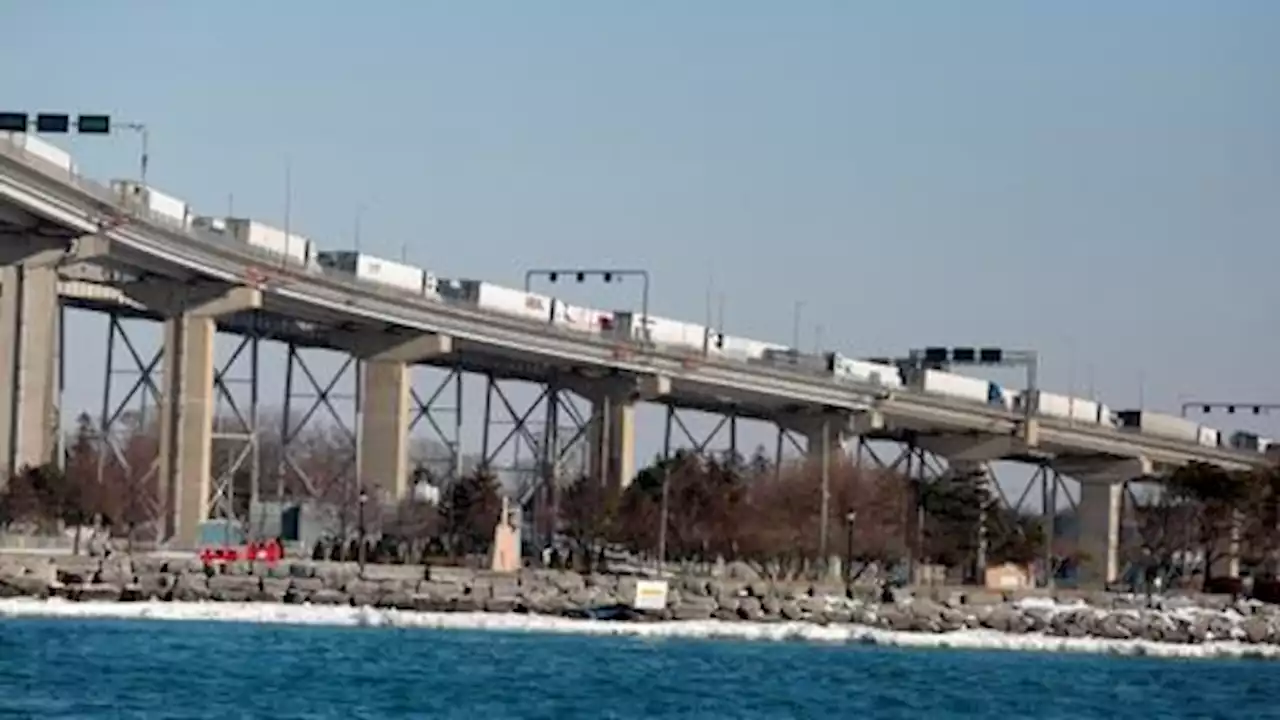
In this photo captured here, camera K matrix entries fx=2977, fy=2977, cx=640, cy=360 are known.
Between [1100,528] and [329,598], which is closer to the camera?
[329,598]

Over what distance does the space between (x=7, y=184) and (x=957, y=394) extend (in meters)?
73.8

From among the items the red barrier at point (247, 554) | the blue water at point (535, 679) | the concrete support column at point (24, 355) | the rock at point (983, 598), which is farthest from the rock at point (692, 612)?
the concrete support column at point (24, 355)

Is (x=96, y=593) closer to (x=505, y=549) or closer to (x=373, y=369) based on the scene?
(x=505, y=549)

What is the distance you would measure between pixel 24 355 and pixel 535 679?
40213 millimetres

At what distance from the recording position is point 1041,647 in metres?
72.5

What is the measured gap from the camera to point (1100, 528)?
152250mm

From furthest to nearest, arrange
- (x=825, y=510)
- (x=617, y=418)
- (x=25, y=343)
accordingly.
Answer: (x=617, y=418)
(x=825, y=510)
(x=25, y=343)

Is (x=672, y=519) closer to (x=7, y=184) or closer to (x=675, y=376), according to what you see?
(x=675, y=376)

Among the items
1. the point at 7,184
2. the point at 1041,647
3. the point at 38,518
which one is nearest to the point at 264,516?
the point at 38,518

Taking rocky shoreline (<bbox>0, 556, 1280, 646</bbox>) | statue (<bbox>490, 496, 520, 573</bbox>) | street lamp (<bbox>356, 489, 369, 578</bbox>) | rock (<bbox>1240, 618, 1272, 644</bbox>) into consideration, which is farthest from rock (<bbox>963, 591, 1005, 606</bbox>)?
street lamp (<bbox>356, 489, 369, 578</bbox>)

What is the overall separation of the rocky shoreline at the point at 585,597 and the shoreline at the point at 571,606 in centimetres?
7

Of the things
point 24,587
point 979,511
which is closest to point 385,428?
point 979,511

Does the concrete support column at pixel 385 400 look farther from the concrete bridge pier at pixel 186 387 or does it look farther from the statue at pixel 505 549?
the statue at pixel 505 549

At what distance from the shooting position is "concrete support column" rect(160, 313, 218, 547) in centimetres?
9438
